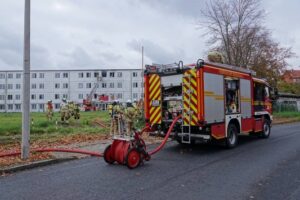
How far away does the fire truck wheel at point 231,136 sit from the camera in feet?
41.7

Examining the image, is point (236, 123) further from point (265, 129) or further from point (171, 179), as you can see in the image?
point (171, 179)

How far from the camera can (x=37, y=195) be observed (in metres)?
6.62

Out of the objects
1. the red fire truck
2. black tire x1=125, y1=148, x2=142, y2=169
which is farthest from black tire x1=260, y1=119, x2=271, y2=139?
black tire x1=125, y1=148, x2=142, y2=169

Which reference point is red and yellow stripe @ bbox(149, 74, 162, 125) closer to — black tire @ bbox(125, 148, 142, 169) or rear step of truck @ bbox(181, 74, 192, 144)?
rear step of truck @ bbox(181, 74, 192, 144)

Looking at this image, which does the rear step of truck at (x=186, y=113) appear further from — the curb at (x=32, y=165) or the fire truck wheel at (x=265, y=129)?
the fire truck wheel at (x=265, y=129)

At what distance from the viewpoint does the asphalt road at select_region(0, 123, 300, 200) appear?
6.66 m

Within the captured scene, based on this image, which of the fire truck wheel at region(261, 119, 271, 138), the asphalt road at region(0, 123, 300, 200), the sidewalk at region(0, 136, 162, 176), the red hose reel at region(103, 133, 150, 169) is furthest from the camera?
the fire truck wheel at region(261, 119, 271, 138)

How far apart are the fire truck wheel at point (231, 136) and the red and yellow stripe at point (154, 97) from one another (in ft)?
8.05

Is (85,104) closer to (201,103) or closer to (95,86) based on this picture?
(95,86)

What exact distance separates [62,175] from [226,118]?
6.33 metres

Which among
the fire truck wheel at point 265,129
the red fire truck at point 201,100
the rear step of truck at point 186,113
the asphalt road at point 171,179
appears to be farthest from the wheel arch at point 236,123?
the fire truck wheel at point 265,129

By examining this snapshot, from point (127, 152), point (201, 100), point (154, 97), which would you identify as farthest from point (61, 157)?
point (201, 100)

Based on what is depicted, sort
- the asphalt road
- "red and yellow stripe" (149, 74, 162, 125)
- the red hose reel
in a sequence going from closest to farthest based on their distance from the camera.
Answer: the asphalt road
the red hose reel
"red and yellow stripe" (149, 74, 162, 125)

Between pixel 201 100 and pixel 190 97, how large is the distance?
45cm
